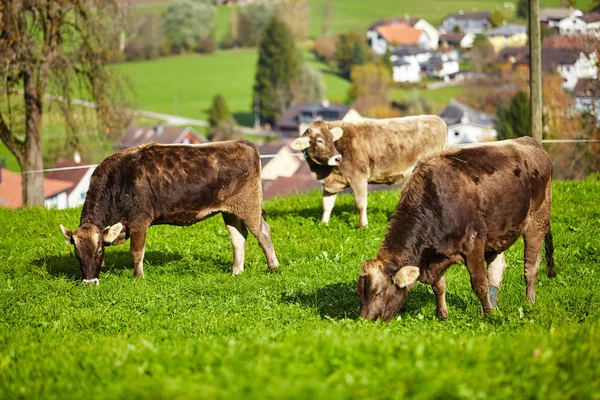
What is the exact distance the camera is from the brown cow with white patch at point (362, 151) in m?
17.3

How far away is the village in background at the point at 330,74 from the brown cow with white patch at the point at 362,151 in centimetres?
5585

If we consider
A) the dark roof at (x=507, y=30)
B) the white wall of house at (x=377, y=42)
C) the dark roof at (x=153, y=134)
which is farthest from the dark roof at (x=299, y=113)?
the dark roof at (x=507, y=30)

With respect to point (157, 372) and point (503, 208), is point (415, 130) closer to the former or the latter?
point (503, 208)

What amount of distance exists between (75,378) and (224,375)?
1559 millimetres

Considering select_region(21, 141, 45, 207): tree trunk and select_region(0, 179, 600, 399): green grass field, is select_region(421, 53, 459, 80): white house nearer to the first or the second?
select_region(21, 141, 45, 207): tree trunk

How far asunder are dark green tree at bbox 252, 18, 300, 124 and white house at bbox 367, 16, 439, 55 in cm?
2852

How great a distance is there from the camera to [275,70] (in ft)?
493

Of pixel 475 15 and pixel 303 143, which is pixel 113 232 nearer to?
pixel 303 143

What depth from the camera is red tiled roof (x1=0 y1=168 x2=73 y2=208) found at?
74.8 metres

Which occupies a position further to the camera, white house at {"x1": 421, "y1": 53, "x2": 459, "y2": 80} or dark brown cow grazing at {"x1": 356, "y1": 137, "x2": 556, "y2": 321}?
white house at {"x1": 421, "y1": 53, "x2": 459, "y2": 80}

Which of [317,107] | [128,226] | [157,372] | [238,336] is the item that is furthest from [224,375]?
[317,107]

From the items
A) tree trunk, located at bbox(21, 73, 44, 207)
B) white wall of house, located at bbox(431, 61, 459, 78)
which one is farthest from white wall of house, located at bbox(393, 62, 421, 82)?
tree trunk, located at bbox(21, 73, 44, 207)

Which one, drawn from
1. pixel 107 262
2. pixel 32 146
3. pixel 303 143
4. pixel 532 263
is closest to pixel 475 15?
pixel 32 146

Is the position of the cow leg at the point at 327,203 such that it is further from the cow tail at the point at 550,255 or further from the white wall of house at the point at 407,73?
the white wall of house at the point at 407,73
